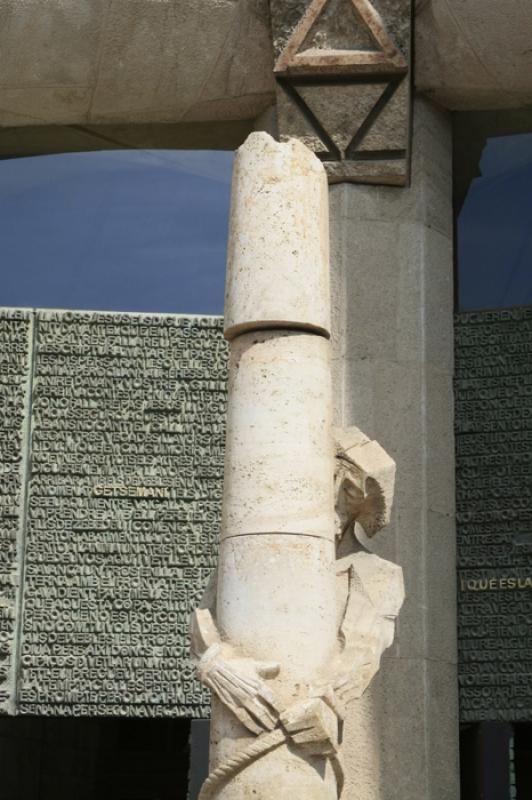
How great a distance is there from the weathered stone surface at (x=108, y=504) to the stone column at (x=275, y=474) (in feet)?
14.5

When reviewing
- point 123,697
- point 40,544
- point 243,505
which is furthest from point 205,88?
point 243,505

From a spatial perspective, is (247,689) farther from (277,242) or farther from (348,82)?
(348,82)

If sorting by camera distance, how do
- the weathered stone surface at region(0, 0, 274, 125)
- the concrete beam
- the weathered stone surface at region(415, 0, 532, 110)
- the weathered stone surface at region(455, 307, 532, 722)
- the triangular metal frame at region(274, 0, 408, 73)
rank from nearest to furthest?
the weathered stone surface at region(455, 307, 532, 722) < the weathered stone surface at region(415, 0, 532, 110) < the triangular metal frame at region(274, 0, 408, 73) < the concrete beam < the weathered stone surface at region(0, 0, 274, 125)

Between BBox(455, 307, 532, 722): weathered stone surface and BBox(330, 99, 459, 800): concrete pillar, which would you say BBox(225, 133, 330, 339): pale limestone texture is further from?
BBox(455, 307, 532, 722): weathered stone surface

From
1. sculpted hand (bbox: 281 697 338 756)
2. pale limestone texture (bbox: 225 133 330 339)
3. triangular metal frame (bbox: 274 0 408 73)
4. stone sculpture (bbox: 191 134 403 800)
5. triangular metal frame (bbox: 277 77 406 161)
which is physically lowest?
sculpted hand (bbox: 281 697 338 756)

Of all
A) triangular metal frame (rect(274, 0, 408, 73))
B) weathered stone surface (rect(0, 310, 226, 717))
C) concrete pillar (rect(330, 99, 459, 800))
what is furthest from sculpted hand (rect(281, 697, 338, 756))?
triangular metal frame (rect(274, 0, 408, 73))

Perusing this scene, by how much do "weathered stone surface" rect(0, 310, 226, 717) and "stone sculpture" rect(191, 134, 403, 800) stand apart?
158 inches

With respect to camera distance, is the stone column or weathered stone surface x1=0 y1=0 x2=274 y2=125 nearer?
the stone column

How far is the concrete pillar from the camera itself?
12.0m

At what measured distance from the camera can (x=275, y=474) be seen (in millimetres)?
8562

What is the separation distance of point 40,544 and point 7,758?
283 centimetres

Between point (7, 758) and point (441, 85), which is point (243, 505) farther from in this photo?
point (7, 758)

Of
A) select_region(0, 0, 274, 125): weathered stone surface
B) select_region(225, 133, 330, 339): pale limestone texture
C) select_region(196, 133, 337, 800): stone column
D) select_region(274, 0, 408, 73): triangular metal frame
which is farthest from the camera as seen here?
select_region(0, 0, 274, 125): weathered stone surface

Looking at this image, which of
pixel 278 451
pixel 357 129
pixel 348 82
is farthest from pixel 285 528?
pixel 348 82
